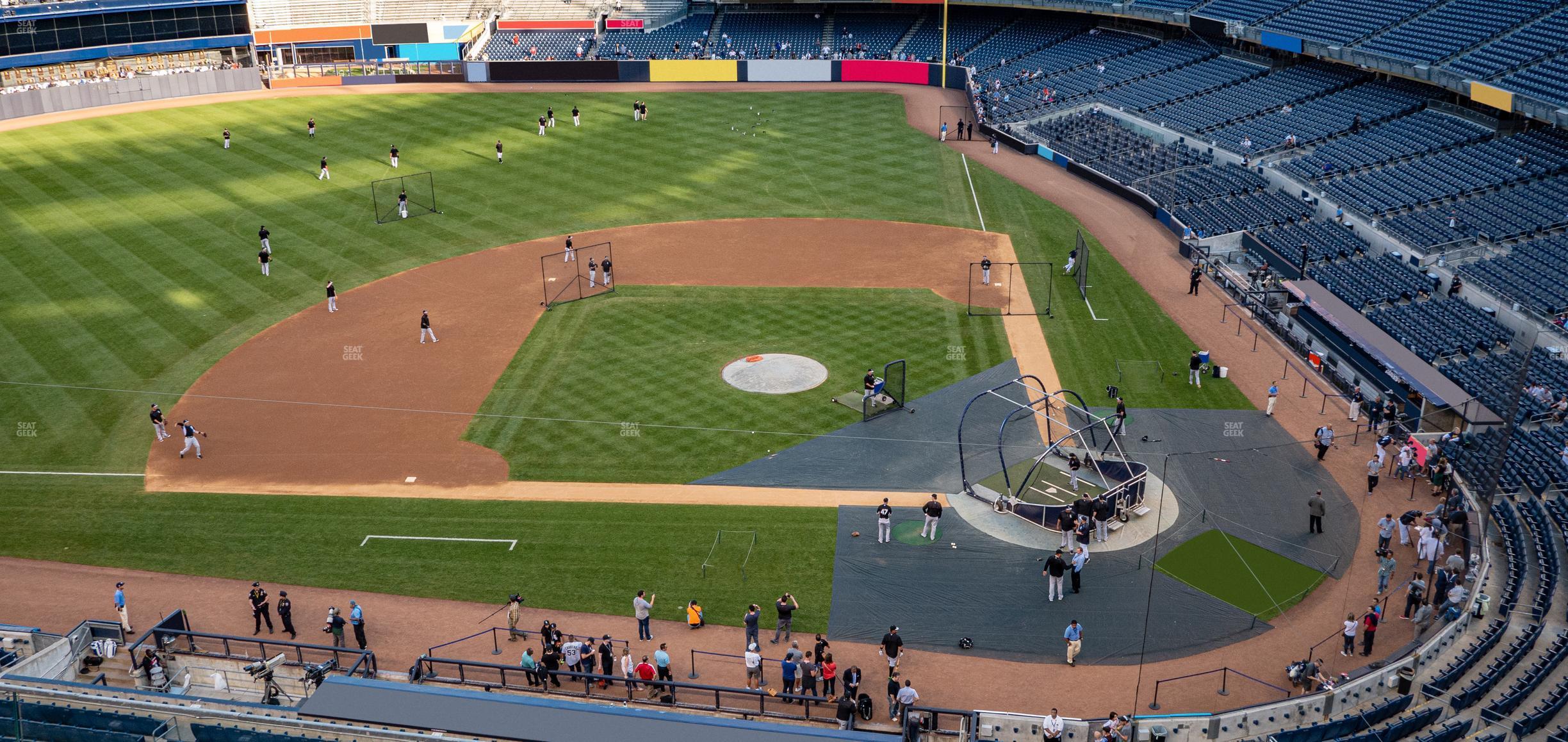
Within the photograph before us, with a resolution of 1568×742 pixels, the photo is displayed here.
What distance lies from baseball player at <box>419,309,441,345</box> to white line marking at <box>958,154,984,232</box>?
2553cm

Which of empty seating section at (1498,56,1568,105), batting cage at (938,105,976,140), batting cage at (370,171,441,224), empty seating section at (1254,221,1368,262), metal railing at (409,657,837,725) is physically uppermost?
empty seating section at (1498,56,1568,105)

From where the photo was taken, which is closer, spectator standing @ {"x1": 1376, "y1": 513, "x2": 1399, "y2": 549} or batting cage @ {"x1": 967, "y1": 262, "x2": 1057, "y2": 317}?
spectator standing @ {"x1": 1376, "y1": 513, "x2": 1399, "y2": 549}

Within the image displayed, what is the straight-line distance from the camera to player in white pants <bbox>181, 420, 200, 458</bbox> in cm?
3500

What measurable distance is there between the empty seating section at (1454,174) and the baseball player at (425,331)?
37639mm

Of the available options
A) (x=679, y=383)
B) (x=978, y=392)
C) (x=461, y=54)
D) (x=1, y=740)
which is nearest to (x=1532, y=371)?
(x=978, y=392)

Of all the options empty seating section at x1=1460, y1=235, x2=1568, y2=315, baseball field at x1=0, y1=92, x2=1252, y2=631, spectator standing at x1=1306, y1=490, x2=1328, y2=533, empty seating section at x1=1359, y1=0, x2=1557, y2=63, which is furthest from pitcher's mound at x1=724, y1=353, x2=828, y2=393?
empty seating section at x1=1359, y1=0, x2=1557, y2=63

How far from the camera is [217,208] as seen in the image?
56.5 m

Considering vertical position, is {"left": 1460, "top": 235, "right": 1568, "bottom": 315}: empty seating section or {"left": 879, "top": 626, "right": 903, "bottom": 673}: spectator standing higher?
{"left": 1460, "top": 235, "right": 1568, "bottom": 315}: empty seating section

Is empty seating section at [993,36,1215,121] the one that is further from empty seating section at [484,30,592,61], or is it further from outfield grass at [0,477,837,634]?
outfield grass at [0,477,837,634]

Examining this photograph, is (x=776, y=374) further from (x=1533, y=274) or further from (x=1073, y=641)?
(x=1533, y=274)

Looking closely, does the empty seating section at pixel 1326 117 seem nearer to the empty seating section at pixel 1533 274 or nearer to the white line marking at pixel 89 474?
the empty seating section at pixel 1533 274

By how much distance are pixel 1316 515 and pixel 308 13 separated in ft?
269

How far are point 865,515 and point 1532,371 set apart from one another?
21.7m

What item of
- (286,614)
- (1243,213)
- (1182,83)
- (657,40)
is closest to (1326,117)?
(1243,213)
